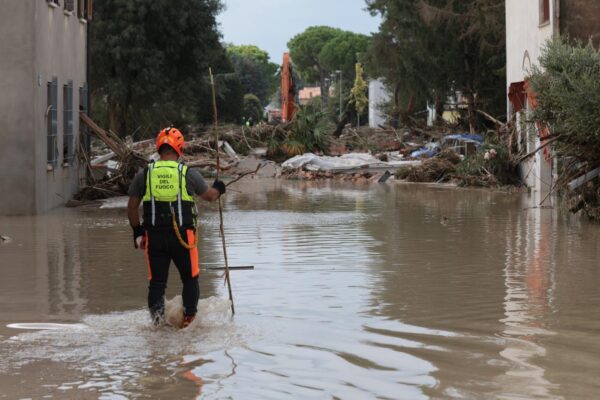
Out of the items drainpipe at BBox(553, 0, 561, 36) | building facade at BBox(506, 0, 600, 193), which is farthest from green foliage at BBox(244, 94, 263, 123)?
drainpipe at BBox(553, 0, 561, 36)

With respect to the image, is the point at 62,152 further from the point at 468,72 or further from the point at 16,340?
the point at 468,72

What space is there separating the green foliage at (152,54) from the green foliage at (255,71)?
6832 centimetres

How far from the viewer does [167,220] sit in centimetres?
909

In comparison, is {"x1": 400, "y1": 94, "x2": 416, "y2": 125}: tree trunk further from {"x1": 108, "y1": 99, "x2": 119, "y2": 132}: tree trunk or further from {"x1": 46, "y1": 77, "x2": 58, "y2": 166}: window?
{"x1": 46, "y1": 77, "x2": 58, "y2": 166}: window

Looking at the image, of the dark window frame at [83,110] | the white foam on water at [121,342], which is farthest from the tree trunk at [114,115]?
the white foam on water at [121,342]

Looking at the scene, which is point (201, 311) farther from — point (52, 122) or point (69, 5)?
point (69, 5)

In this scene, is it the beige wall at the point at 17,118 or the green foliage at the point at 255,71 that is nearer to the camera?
the beige wall at the point at 17,118

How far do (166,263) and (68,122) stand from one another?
55.8 feet

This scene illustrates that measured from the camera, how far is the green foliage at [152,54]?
167 feet

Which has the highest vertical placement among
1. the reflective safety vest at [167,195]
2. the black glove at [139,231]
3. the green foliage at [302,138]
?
the green foliage at [302,138]

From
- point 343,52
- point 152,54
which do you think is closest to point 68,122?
point 152,54

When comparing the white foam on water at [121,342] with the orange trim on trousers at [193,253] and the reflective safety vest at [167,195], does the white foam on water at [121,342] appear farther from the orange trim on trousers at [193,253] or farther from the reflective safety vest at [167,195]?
the reflective safety vest at [167,195]

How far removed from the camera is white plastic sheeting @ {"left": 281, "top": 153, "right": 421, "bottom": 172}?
36722 mm

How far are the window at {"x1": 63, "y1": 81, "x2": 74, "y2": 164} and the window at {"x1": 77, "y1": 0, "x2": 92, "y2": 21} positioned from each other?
108 inches
